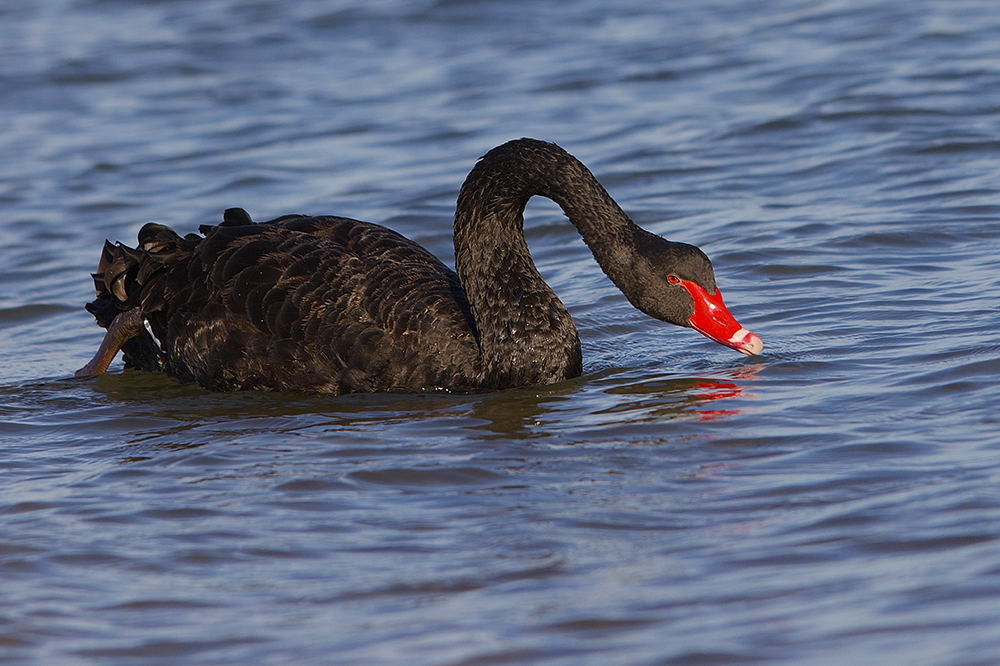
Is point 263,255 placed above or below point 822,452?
above

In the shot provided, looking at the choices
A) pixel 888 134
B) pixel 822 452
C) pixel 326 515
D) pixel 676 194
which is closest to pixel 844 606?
pixel 822 452

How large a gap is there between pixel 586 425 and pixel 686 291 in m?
0.86

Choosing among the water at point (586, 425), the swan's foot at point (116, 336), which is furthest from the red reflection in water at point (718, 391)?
the swan's foot at point (116, 336)

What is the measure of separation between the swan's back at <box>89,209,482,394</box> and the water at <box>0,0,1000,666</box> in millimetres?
201

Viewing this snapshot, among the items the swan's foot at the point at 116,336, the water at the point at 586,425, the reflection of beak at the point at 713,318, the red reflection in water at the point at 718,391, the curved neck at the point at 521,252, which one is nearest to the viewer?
the water at the point at 586,425

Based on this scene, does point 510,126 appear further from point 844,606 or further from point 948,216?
point 844,606

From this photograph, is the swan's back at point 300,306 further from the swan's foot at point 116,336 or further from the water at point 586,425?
the water at point 586,425

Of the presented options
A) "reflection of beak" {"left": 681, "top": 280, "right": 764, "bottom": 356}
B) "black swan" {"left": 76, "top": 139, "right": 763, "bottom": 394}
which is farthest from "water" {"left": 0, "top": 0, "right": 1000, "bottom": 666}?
"reflection of beak" {"left": 681, "top": 280, "right": 764, "bottom": 356}

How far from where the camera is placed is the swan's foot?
25.8 feet

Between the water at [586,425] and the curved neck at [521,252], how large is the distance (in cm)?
22

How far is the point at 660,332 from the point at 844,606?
→ 4.04 m

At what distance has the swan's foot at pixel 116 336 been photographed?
7852 mm

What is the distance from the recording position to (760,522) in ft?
16.3

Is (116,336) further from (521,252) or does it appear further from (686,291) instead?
(686,291)
